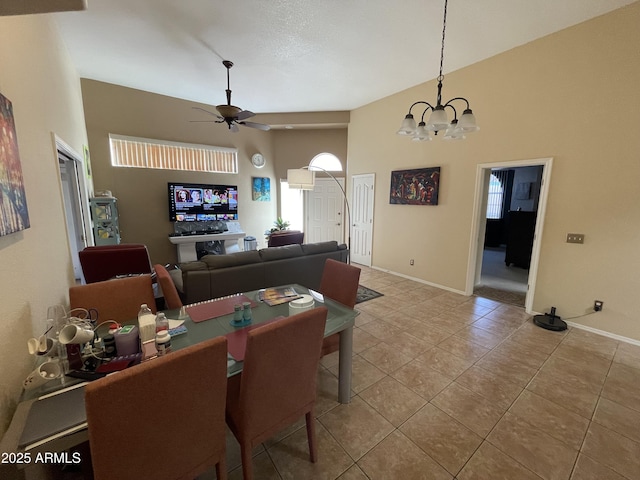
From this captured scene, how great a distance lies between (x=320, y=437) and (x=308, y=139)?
6.18m

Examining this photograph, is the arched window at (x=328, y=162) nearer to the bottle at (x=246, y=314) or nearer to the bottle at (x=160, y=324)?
the bottle at (x=246, y=314)

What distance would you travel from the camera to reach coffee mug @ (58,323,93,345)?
1157mm

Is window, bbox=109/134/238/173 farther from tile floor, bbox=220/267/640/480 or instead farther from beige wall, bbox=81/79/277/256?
tile floor, bbox=220/267/640/480

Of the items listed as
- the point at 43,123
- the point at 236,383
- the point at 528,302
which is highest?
the point at 43,123

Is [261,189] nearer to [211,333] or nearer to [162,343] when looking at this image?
[211,333]

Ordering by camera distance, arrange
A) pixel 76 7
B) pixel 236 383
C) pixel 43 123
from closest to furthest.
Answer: pixel 76 7 → pixel 236 383 → pixel 43 123

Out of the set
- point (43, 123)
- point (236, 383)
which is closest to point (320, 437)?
point (236, 383)

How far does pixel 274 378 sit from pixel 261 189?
5.83 meters

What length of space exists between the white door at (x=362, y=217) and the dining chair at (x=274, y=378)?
4525 mm

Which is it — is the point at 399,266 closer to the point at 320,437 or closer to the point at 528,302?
the point at 528,302

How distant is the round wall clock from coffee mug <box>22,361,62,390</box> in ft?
19.2

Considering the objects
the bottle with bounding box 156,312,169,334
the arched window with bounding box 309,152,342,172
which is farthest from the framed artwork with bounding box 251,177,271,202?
the bottle with bounding box 156,312,169,334

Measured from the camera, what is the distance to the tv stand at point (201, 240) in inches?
211

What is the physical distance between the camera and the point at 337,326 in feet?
5.57
